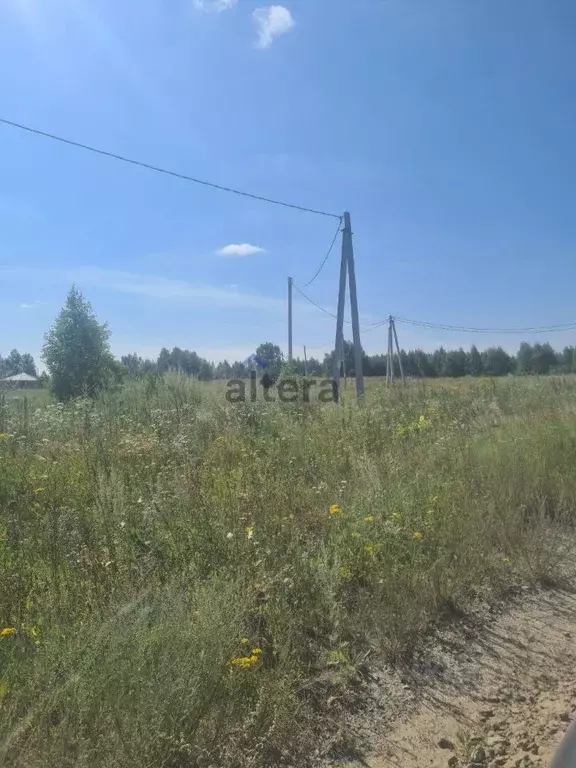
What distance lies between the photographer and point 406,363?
32.6 metres

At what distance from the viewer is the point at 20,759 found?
6.17ft

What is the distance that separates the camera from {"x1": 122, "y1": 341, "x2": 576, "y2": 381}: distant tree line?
13969 millimetres

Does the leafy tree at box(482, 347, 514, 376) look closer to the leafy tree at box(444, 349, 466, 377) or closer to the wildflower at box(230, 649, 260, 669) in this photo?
the leafy tree at box(444, 349, 466, 377)

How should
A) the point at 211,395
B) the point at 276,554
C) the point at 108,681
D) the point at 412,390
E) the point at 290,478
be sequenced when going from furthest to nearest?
the point at 412,390
the point at 211,395
the point at 290,478
the point at 276,554
the point at 108,681

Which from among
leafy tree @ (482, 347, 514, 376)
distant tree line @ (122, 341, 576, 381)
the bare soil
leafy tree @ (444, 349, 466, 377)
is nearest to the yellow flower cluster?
the bare soil

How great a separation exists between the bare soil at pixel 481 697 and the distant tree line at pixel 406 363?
9398 millimetres

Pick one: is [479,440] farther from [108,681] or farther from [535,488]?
[108,681]

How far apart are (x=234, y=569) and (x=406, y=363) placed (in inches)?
1196

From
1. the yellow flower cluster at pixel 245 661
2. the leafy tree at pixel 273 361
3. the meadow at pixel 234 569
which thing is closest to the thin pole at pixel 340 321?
the leafy tree at pixel 273 361

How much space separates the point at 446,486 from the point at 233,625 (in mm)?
2551

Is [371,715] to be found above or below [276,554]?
below

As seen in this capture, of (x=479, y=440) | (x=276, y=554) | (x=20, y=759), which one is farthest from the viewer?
(x=479, y=440)

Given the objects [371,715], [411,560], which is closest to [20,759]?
[371,715]

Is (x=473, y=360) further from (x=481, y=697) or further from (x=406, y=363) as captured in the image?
(x=481, y=697)
